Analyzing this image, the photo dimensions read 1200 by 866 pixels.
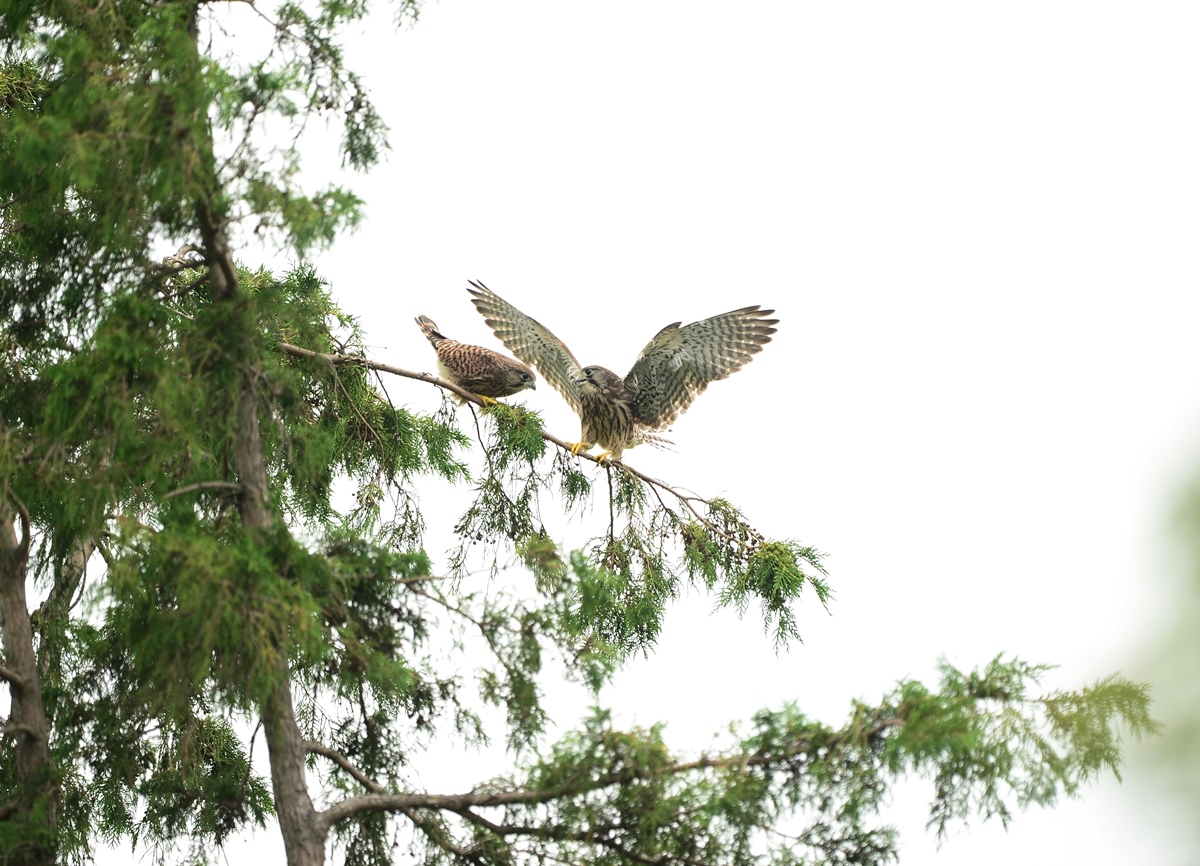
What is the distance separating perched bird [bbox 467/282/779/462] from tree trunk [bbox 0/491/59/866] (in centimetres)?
270

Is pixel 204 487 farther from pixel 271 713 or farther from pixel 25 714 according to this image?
pixel 25 714

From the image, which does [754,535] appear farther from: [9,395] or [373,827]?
[9,395]

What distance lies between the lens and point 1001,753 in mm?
3545

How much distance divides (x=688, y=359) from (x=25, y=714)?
380 cm

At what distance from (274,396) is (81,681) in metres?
1.76

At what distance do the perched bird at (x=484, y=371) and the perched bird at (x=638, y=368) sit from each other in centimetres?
51

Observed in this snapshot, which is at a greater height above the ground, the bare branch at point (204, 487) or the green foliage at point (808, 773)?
the bare branch at point (204, 487)

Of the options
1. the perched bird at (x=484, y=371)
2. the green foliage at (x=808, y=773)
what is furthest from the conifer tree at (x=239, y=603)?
the perched bird at (x=484, y=371)

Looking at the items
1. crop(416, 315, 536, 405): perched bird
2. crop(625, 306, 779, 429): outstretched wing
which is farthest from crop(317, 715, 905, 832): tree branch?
crop(625, 306, 779, 429): outstretched wing

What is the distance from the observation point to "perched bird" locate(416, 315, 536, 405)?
22.1 ft

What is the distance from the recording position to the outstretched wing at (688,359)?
21.2 ft

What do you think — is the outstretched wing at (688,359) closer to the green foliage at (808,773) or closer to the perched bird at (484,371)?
the perched bird at (484,371)

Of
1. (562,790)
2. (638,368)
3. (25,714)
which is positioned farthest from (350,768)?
(638,368)

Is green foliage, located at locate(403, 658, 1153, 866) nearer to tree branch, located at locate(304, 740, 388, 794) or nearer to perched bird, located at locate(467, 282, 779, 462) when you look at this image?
tree branch, located at locate(304, 740, 388, 794)
